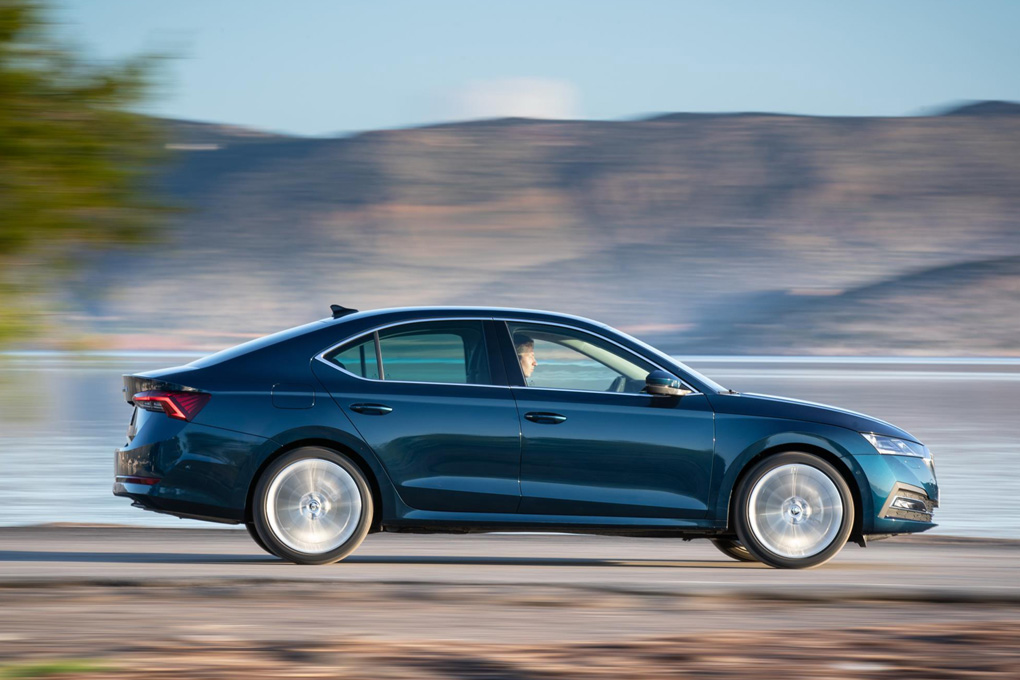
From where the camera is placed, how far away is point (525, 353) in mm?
8469

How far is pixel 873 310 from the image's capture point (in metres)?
70.2

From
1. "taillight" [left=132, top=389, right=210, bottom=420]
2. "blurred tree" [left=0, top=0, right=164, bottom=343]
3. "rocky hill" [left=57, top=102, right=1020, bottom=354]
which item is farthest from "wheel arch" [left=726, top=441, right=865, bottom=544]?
"rocky hill" [left=57, top=102, right=1020, bottom=354]

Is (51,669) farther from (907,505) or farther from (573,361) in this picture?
(907,505)

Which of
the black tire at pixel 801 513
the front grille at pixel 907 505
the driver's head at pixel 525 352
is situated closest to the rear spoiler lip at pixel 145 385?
the driver's head at pixel 525 352

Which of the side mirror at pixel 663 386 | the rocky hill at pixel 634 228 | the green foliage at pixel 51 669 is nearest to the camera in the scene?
the green foliage at pixel 51 669

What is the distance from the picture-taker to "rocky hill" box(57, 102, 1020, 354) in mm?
74438

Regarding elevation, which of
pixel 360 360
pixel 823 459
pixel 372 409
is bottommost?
pixel 823 459

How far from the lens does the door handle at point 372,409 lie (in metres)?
8.25

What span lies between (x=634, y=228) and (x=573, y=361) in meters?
88.8

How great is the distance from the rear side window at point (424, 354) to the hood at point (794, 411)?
4.62ft

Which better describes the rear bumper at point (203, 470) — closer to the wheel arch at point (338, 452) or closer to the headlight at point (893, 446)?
the wheel arch at point (338, 452)

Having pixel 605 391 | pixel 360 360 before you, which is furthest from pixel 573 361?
pixel 360 360

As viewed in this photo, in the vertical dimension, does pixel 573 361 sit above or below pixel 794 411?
above

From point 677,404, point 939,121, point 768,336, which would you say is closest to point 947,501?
point 677,404
